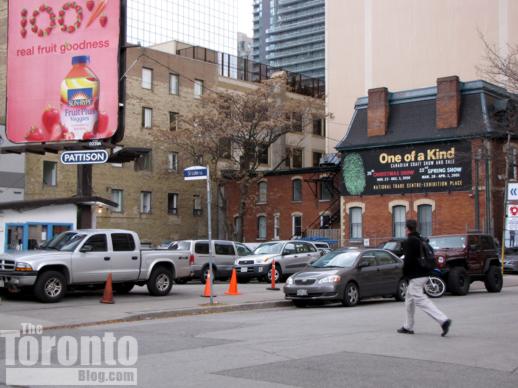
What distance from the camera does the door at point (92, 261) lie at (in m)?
17.8

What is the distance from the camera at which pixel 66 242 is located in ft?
59.6

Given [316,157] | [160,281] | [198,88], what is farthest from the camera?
[316,157]

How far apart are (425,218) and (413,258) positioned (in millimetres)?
31584

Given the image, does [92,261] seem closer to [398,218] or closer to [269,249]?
[269,249]

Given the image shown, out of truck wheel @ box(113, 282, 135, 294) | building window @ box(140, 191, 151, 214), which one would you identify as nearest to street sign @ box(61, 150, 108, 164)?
truck wheel @ box(113, 282, 135, 294)

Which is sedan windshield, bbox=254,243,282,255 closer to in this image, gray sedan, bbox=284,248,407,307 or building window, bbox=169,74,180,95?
gray sedan, bbox=284,248,407,307

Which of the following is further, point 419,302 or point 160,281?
point 160,281

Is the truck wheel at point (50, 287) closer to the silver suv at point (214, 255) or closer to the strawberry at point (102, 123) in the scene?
the strawberry at point (102, 123)

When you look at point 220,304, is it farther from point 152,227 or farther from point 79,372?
point 152,227

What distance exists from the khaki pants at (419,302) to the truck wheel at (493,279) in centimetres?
1182

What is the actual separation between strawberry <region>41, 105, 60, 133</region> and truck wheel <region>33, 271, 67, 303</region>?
23.3 ft

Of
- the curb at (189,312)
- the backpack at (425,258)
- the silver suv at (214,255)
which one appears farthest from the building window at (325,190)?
the backpack at (425,258)

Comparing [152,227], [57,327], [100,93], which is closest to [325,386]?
[57,327]

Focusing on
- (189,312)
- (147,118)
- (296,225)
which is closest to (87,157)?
(189,312)
